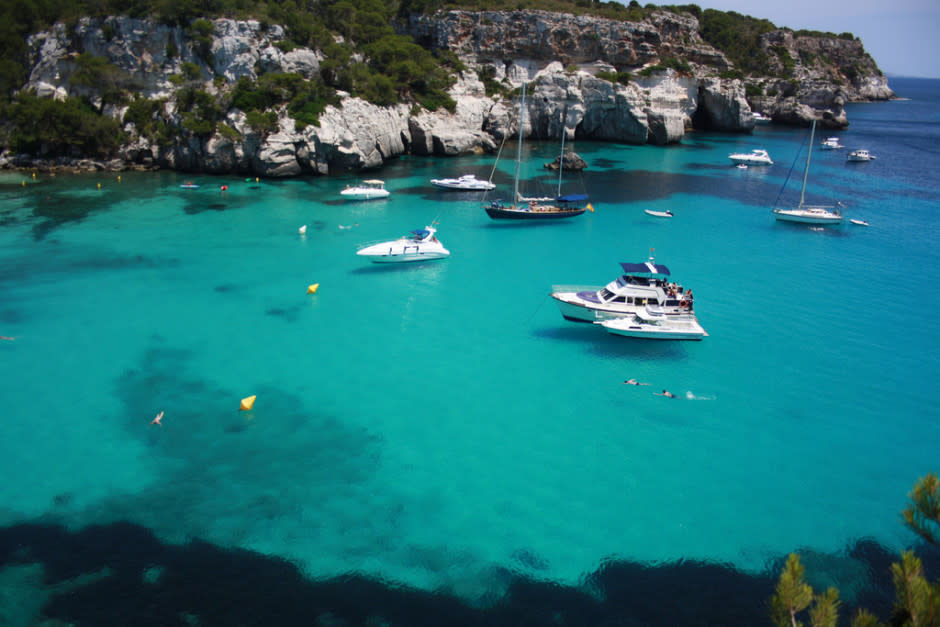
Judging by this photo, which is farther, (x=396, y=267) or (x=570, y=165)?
(x=570, y=165)

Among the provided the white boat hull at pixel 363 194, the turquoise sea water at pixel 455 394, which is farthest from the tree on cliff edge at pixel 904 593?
the white boat hull at pixel 363 194

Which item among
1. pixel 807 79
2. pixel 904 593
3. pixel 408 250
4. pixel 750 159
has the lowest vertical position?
pixel 408 250

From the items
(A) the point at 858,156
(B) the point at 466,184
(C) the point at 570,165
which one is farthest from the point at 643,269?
(A) the point at 858,156

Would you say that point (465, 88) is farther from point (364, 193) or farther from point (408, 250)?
point (408, 250)

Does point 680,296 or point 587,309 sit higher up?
point 680,296

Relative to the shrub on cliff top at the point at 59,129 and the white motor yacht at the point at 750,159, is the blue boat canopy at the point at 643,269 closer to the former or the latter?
the white motor yacht at the point at 750,159

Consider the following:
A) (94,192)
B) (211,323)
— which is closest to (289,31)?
(94,192)
